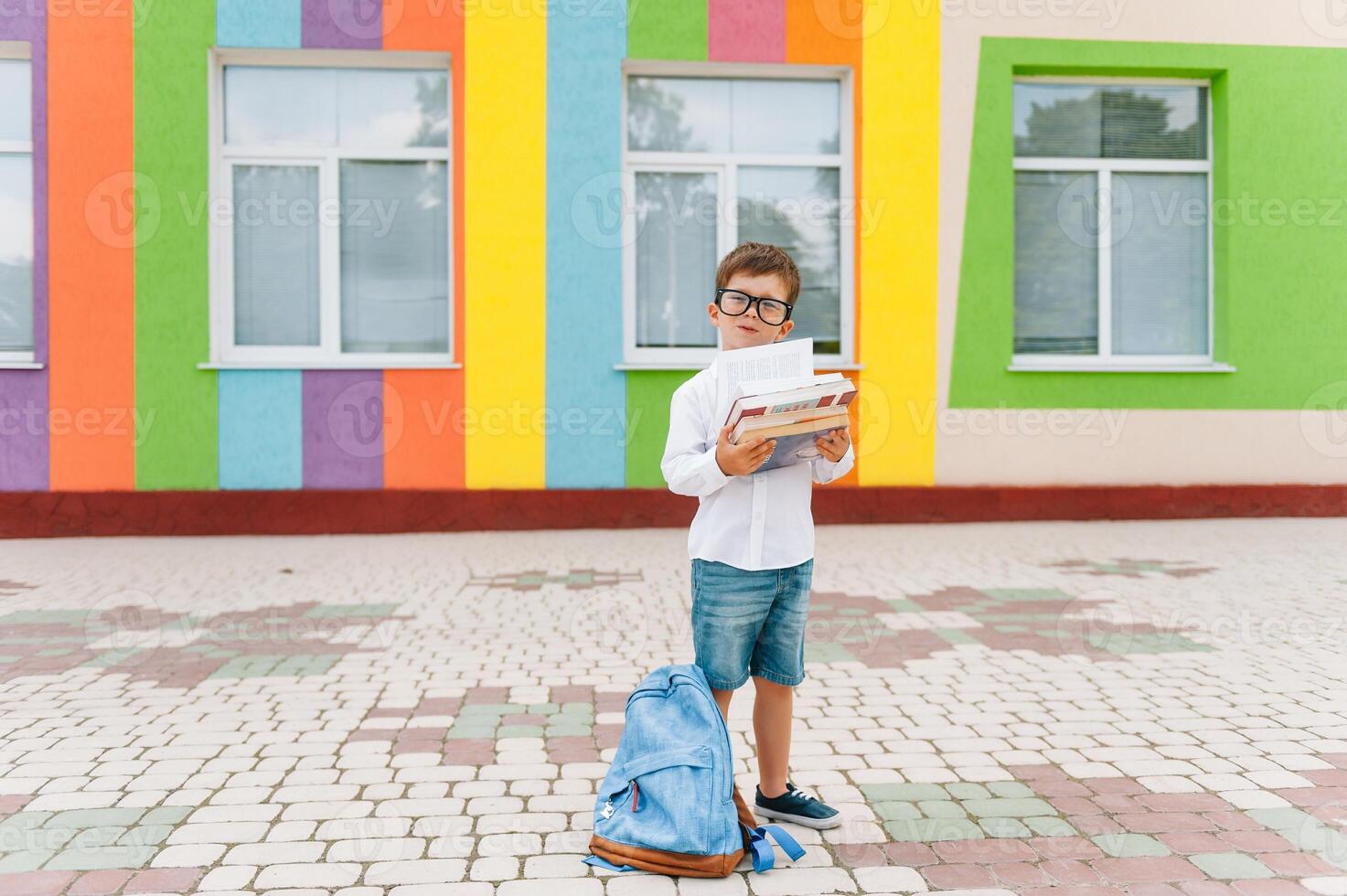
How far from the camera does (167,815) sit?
2943 mm

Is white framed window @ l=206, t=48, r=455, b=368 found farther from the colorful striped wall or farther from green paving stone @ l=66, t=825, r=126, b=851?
green paving stone @ l=66, t=825, r=126, b=851

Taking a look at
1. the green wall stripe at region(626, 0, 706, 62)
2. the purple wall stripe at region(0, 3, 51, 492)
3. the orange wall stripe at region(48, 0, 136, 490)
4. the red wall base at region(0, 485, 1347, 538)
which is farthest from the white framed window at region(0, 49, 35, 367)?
the green wall stripe at region(626, 0, 706, 62)

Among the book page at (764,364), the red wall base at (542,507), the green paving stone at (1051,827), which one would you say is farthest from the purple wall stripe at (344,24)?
the green paving stone at (1051,827)

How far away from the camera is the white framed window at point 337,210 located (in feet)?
30.2

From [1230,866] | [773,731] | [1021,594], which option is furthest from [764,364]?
[1021,594]

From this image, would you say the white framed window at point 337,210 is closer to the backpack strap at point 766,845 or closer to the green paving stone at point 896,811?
the green paving stone at point 896,811

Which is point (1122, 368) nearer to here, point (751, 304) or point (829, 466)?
point (829, 466)

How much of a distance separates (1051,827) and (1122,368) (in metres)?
7.67

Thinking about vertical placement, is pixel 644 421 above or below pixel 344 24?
below

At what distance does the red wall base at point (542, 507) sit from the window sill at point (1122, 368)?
1.11 meters

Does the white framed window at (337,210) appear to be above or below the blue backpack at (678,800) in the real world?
above

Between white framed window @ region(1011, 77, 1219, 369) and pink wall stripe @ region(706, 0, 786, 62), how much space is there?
2490mm

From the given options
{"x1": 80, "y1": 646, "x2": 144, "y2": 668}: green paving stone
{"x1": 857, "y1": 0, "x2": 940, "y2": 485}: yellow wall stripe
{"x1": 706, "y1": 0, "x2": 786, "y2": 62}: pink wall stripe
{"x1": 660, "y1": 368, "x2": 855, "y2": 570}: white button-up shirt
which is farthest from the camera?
{"x1": 857, "y1": 0, "x2": 940, "y2": 485}: yellow wall stripe

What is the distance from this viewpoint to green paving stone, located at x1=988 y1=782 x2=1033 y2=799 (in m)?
3.12
